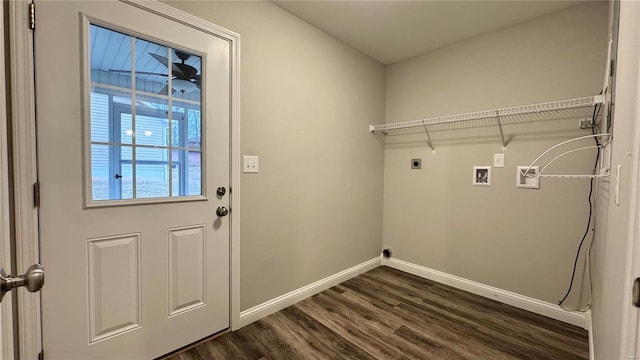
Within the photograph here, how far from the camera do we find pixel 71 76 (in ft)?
4.19

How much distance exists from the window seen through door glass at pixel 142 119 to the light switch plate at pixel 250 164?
0.31 meters

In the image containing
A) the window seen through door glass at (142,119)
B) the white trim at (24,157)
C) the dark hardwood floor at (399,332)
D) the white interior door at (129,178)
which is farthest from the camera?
the dark hardwood floor at (399,332)

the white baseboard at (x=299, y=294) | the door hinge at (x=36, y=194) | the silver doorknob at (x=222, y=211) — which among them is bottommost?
the white baseboard at (x=299, y=294)

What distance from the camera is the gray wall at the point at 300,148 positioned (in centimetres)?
198

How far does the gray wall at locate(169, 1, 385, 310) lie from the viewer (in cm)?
198

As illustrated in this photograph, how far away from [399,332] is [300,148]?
161 cm

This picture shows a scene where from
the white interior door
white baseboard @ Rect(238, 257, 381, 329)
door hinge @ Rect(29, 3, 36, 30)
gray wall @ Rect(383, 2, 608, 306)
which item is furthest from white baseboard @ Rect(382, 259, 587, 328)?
door hinge @ Rect(29, 3, 36, 30)

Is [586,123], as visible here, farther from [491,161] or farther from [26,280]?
[26,280]

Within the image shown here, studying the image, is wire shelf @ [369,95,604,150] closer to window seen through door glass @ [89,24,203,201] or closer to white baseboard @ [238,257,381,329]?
white baseboard @ [238,257,381,329]

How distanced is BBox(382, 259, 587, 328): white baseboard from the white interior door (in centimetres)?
200

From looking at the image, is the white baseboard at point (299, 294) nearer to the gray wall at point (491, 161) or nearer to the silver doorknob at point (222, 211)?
the gray wall at point (491, 161)

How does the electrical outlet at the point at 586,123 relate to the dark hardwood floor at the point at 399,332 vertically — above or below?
above

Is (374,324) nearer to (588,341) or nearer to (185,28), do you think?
(588,341)

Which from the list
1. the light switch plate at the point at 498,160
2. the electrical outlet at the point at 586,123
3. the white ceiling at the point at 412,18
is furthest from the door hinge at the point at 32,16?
the electrical outlet at the point at 586,123
